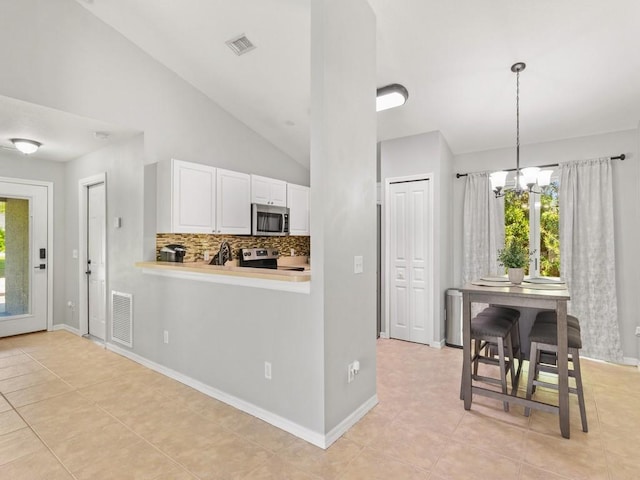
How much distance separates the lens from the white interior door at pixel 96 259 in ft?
14.7

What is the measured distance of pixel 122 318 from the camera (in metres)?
4.02

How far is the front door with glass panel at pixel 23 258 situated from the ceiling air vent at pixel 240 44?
3601 mm

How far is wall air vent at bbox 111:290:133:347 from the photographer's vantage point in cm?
390

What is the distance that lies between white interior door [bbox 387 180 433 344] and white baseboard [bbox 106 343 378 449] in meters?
1.88

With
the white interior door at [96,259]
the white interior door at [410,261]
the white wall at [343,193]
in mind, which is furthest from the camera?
the white interior door at [96,259]

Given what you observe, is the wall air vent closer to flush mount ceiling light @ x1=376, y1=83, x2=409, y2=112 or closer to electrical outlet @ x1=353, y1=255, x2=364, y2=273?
electrical outlet @ x1=353, y1=255, x2=364, y2=273

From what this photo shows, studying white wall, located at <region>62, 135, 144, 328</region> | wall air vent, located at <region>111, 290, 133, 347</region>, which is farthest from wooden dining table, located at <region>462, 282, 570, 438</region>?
wall air vent, located at <region>111, 290, 133, 347</region>

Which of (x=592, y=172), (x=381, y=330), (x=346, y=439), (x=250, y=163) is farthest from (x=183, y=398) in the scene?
(x=592, y=172)

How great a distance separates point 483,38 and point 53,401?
4522 millimetres

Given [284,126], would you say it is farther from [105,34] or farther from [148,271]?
[148,271]

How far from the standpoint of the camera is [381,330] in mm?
4727

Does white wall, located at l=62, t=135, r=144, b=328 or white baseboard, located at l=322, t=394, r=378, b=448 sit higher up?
white wall, located at l=62, t=135, r=144, b=328

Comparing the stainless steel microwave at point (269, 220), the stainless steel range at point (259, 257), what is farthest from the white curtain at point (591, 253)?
the stainless steel microwave at point (269, 220)

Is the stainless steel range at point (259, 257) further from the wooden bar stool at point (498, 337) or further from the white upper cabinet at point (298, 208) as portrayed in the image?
the wooden bar stool at point (498, 337)
